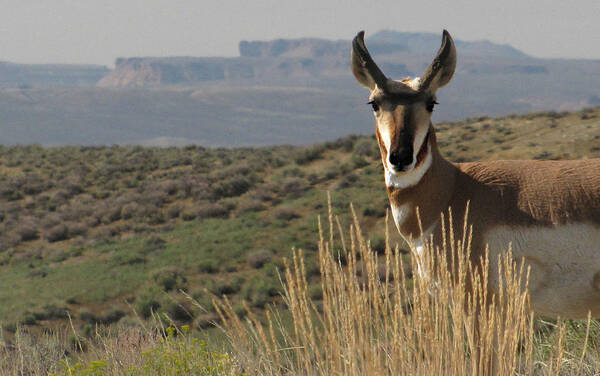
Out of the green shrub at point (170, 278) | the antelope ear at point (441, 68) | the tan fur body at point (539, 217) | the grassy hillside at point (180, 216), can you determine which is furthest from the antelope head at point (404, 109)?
the green shrub at point (170, 278)

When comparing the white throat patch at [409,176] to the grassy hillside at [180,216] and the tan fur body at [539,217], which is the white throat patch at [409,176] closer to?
the tan fur body at [539,217]

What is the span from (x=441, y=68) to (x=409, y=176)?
905 mm

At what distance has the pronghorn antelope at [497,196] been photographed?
4.40 m

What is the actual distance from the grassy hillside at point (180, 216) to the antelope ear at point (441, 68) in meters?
4.52

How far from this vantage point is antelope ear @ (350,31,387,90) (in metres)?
4.81

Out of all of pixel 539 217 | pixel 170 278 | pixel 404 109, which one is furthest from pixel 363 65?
pixel 170 278

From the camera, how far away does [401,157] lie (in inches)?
173

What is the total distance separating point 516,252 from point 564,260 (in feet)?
1.09

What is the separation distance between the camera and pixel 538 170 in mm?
4762

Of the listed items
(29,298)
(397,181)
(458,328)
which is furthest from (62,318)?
(458,328)

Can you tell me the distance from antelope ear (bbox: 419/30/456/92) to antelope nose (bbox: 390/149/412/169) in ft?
2.16

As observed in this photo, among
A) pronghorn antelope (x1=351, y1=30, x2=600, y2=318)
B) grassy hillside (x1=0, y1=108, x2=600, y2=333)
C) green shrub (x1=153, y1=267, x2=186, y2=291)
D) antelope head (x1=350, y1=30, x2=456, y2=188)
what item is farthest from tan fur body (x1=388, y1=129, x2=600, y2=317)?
green shrub (x1=153, y1=267, x2=186, y2=291)

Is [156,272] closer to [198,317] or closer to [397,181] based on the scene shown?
[198,317]

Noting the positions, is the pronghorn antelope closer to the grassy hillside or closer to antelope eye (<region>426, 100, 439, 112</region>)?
antelope eye (<region>426, 100, 439, 112</region>)
